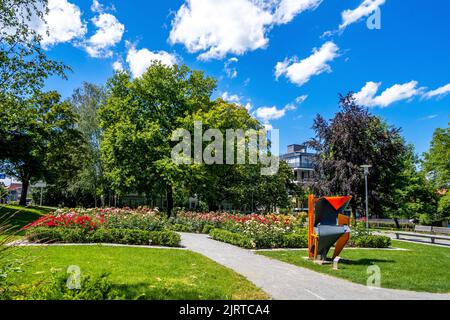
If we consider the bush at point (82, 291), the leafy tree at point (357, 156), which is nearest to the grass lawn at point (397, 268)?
the bush at point (82, 291)

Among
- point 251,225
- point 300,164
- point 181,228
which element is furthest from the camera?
point 300,164

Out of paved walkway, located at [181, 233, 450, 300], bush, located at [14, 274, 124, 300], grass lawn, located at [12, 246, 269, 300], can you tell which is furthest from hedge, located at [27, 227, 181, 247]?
bush, located at [14, 274, 124, 300]

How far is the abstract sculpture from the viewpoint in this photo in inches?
412

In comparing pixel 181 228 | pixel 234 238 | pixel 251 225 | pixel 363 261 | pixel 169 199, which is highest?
pixel 169 199

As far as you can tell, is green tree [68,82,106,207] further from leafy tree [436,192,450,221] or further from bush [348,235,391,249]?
leafy tree [436,192,450,221]

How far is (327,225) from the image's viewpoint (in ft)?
35.1

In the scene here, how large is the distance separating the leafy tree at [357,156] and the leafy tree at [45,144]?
23.5m

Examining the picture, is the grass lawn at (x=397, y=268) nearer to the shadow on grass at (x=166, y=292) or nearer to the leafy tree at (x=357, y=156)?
the shadow on grass at (x=166, y=292)

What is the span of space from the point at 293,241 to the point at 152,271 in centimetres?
798

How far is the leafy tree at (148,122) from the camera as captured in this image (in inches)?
997

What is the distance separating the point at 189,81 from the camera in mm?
29594
